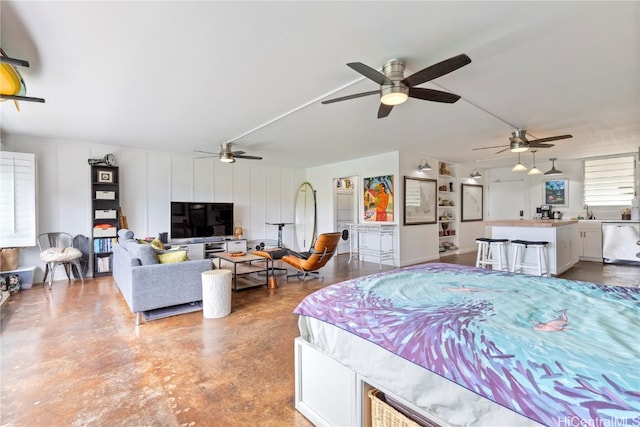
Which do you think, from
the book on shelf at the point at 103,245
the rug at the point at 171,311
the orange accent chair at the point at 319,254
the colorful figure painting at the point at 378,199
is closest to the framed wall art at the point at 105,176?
the book on shelf at the point at 103,245

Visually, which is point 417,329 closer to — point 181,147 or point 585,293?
point 585,293

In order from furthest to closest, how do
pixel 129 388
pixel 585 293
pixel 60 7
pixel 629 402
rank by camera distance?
pixel 129 388
pixel 60 7
pixel 585 293
pixel 629 402

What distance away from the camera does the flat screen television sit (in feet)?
20.5

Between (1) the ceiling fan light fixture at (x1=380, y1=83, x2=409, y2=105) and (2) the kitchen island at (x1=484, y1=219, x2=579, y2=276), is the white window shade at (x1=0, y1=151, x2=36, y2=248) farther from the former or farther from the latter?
(2) the kitchen island at (x1=484, y1=219, x2=579, y2=276)

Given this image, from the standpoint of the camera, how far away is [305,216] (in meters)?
8.50

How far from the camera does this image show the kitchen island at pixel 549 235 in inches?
185

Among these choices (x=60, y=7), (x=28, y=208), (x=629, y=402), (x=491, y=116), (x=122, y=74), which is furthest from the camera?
(x=28, y=208)

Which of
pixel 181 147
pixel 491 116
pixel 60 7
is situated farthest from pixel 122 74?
pixel 491 116

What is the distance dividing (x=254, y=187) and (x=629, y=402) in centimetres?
753

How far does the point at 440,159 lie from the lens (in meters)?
7.27

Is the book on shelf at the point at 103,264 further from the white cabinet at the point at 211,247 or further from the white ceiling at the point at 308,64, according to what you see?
the white ceiling at the point at 308,64

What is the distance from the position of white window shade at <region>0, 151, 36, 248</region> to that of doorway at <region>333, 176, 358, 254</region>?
609 centimetres

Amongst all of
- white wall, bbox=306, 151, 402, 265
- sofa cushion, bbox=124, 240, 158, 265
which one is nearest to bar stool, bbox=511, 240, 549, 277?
white wall, bbox=306, 151, 402, 265

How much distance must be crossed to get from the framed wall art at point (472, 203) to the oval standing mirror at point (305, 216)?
14.0 feet
